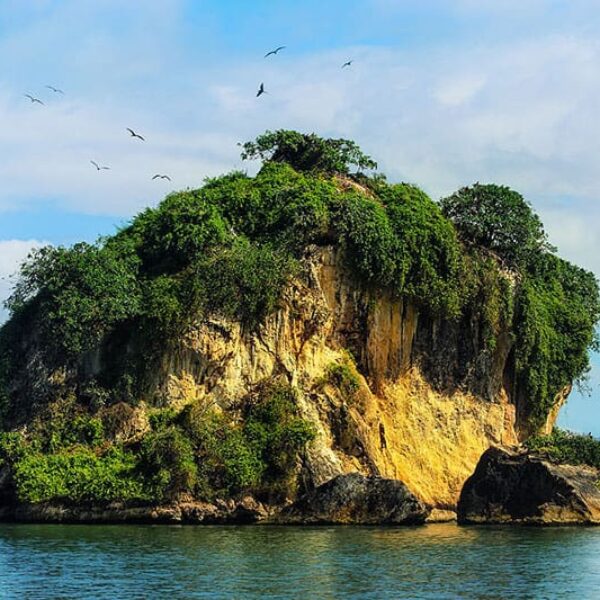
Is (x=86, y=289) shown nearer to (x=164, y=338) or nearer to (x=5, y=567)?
(x=164, y=338)

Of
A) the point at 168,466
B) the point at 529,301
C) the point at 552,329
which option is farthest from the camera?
the point at 552,329

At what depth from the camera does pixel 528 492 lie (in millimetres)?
36938

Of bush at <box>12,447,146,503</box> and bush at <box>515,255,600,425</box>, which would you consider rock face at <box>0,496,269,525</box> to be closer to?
bush at <box>12,447,146,503</box>

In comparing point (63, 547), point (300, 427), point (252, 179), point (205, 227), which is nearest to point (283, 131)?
point (252, 179)

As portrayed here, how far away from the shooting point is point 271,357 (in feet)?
135

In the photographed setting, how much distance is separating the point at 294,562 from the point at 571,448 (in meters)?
17.7

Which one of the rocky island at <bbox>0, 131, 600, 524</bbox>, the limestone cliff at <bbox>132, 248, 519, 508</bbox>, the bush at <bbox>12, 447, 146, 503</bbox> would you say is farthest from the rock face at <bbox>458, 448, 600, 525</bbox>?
the bush at <bbox>12, 447, 146, 503</bbox>

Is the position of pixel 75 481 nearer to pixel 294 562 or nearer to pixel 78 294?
pixel 78 294

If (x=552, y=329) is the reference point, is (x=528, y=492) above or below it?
below

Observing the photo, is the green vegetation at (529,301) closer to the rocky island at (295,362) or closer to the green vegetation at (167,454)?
the rocky island at (295,362)

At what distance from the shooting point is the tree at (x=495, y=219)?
155 ft

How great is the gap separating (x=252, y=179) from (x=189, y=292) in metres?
6.87

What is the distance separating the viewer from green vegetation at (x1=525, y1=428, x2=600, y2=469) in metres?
39.6

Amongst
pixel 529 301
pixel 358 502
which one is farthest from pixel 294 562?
pixel 529 301
